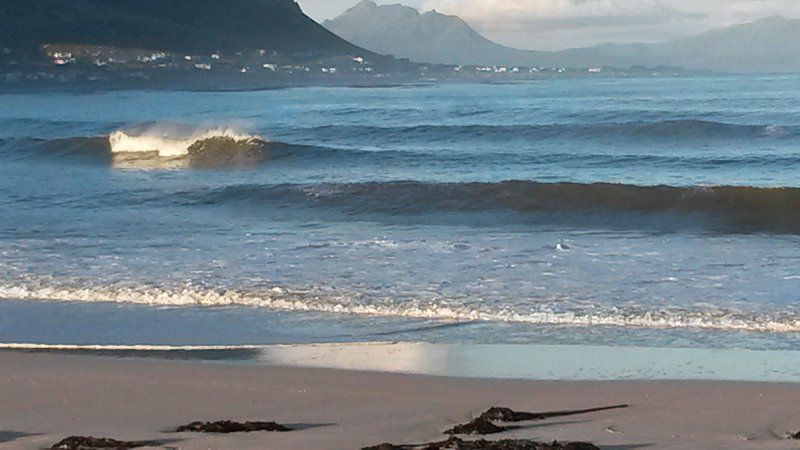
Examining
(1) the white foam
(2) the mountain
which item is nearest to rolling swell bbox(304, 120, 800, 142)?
(1) the white foam

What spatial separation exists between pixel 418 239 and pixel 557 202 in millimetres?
4208

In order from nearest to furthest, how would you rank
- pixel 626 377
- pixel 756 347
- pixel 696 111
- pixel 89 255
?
1. pixel 626 377
2. pixel 756 347
3. pixel 89 255
4. pixel 696 111

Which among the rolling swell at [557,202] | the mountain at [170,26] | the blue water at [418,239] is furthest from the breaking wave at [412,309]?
the mountain at [170,26]

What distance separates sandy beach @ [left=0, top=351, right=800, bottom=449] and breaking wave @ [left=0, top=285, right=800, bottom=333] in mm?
2058

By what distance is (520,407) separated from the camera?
6910mm

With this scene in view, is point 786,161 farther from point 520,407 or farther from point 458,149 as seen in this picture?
point 520,407

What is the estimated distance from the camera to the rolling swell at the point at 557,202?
53.9 ft

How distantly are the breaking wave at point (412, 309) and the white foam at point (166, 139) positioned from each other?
18906 mm

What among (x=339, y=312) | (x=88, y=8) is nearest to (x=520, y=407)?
(x=339, y=312)

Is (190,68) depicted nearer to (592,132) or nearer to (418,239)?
(592,132)

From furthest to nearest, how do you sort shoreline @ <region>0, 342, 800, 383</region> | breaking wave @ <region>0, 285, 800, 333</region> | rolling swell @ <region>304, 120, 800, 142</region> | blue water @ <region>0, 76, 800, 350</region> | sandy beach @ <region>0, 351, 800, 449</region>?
rolling swell @ <region>304, 120, 800, 142</region> < blue water @ <region>0, 76, 800, 350</region> < breaking wave @ <region>0, 285, 800, 333</region> < shoreline @ <region>0, 342, 800, 383</region> < sandy beach @ <region>0, 351, 800, 449</region>

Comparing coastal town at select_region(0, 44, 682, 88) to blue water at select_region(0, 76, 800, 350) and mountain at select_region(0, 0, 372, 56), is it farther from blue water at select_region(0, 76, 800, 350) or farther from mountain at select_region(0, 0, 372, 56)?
blue water at select_region(0, 76, 800, 350)

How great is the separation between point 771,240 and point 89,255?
24.8ft

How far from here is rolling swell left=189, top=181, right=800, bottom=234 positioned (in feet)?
53.9
